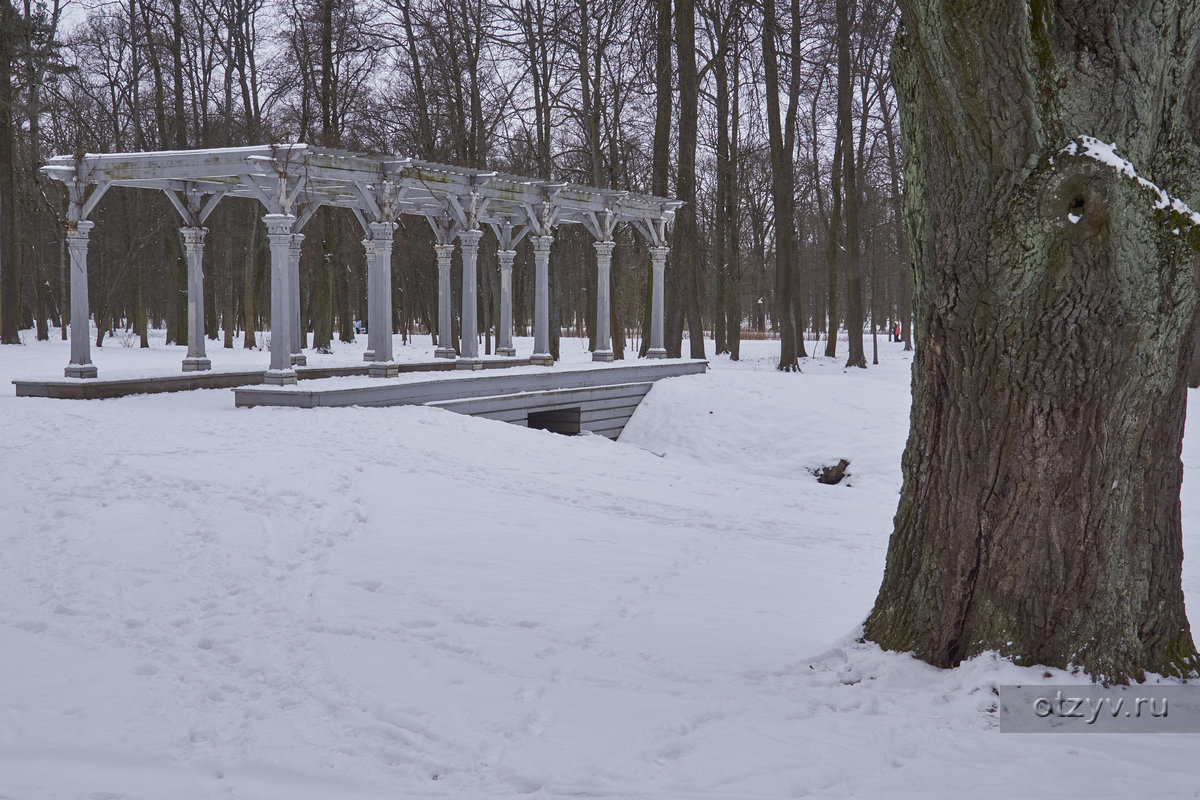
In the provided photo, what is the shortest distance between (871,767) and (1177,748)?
1066 millimetres

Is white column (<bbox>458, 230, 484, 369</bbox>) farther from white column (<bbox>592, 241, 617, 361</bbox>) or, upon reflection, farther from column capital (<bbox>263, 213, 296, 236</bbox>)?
column capital (<bbox>263, 213, 296, 236</bbox>)

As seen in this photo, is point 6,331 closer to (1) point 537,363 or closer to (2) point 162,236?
(2) point 162,236

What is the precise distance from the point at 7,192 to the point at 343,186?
37.3ft

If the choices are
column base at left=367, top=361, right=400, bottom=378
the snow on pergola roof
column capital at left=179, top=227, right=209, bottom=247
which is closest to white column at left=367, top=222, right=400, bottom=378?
column base at left=367, top=361, right=400, bottom=378

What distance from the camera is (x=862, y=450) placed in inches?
Result: 570

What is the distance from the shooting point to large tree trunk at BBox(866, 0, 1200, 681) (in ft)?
Result: 12.1

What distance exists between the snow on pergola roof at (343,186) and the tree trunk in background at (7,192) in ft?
27.5

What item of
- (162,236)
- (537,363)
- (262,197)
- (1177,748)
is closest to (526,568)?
(1177,748)

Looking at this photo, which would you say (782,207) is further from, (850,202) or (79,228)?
(79,228)

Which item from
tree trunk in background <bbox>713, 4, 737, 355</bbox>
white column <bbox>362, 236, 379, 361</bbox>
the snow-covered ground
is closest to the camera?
the snow-covered ground

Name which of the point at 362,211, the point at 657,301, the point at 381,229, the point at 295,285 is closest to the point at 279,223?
the point at 381,229

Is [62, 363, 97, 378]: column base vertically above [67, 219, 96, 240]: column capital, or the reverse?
[67, 219, 96, 240]: column capital

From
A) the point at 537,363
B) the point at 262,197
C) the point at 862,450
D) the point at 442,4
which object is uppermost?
the point at 442,4

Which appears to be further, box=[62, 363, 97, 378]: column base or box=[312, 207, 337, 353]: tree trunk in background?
box=[312, 207, 337, 353]: tree trunk in background
